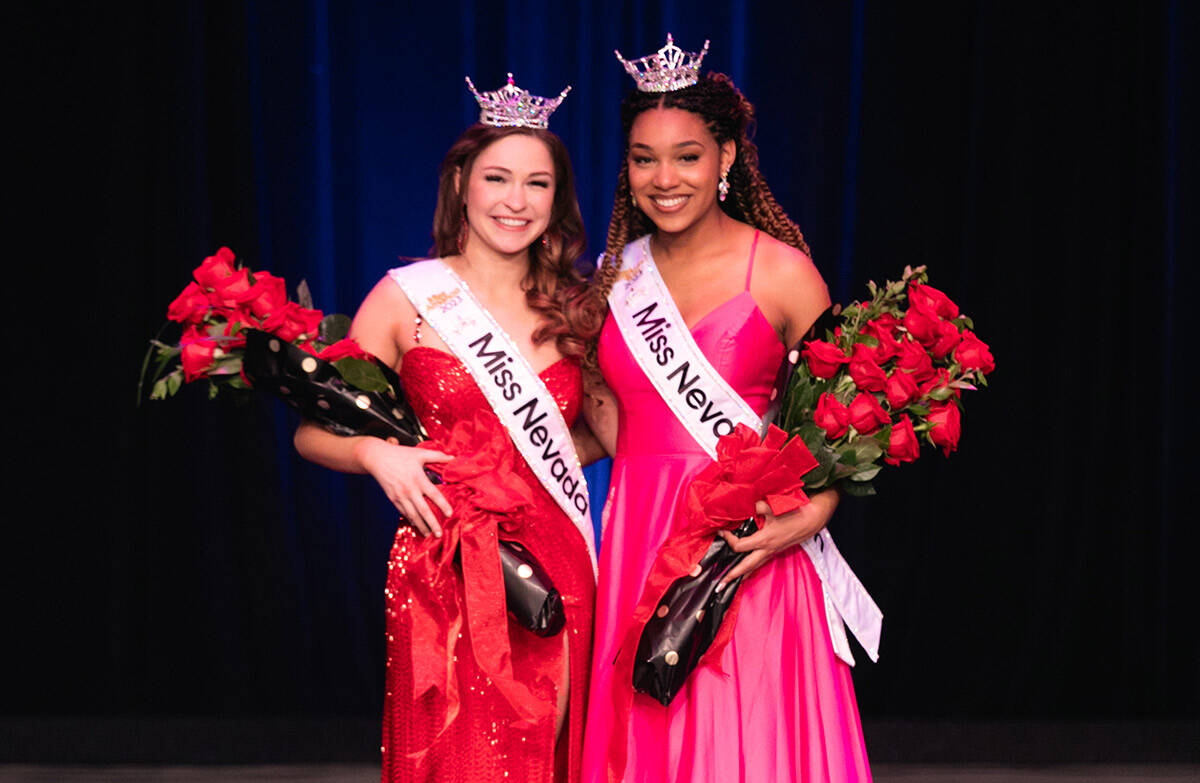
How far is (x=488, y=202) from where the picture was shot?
206 cm

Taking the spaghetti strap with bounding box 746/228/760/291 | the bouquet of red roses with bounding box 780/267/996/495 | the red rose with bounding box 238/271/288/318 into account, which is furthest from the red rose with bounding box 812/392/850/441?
the red rose with bounding box 238/271/288/318

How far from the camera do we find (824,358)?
6.04 feet

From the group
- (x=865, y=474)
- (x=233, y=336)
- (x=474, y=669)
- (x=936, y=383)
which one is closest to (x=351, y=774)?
(x=474, y=669)

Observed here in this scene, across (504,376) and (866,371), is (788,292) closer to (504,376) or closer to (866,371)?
(866,371)

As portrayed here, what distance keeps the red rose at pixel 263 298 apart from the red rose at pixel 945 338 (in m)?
0.92

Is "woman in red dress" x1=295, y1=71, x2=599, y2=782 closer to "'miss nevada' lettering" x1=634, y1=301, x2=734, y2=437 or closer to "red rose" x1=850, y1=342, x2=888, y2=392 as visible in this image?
"'miss nevada' lettering" x1=634, y1=301, x2=734, y2=437

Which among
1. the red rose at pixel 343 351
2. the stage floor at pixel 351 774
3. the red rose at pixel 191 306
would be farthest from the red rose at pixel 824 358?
the stage floor at pixel 351 774

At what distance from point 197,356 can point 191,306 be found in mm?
81

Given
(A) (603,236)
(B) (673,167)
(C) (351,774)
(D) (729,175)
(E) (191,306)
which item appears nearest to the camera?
(E) (191,306)

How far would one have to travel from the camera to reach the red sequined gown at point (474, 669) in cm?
192

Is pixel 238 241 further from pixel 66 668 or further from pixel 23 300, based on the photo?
pixel 66 668

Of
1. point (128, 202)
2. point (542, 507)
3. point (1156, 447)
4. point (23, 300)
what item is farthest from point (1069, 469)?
point (23, 300)

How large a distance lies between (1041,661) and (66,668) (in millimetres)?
2554

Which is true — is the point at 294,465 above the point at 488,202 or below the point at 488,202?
below
